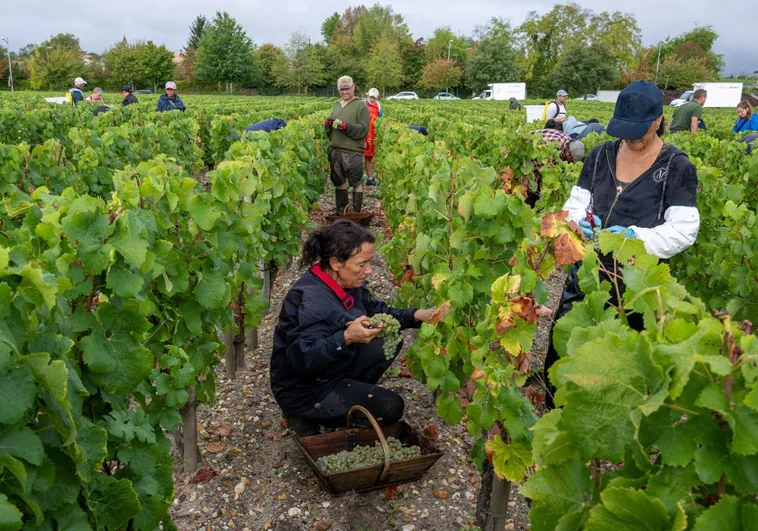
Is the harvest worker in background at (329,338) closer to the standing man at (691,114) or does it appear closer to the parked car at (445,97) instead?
the standing man at (691,114)

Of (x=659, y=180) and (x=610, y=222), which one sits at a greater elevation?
(x=659, y=180)

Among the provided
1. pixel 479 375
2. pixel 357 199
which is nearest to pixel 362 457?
pixel 479 375

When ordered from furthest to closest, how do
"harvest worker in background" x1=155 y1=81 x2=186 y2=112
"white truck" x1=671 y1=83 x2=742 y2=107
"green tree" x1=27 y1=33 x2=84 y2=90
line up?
"green tree" x1=27 y1=33 x2=84 y2=90, "white truck" x1=671 y1=83 x2=742 y2=107, "harvest worker in background" x1=155 y1=81 x2=186 y2=112

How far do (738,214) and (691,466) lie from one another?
298cm

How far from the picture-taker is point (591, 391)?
3.76 feet

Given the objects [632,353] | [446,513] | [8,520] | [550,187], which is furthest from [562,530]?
[550,187]

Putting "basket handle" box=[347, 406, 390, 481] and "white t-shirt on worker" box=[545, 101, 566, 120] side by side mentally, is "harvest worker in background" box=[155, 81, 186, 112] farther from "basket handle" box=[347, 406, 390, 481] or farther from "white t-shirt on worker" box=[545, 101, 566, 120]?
"basket handle" box=[347, 406, 390, 481]

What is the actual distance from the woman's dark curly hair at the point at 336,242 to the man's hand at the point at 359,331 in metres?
0.38

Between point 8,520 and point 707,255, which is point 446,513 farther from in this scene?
point 707,255

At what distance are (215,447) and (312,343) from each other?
3.30 ft

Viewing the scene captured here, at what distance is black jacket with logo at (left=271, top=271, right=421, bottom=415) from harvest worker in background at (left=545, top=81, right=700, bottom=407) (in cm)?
102

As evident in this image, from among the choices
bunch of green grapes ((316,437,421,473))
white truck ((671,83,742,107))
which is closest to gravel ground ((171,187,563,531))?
bunch of green grapes ((316,437,421,473))

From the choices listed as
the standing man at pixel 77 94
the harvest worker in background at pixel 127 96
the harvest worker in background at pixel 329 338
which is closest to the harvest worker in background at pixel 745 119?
the harvest worker in background at pixel 329 338

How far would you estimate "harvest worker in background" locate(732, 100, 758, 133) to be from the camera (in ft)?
35.1
